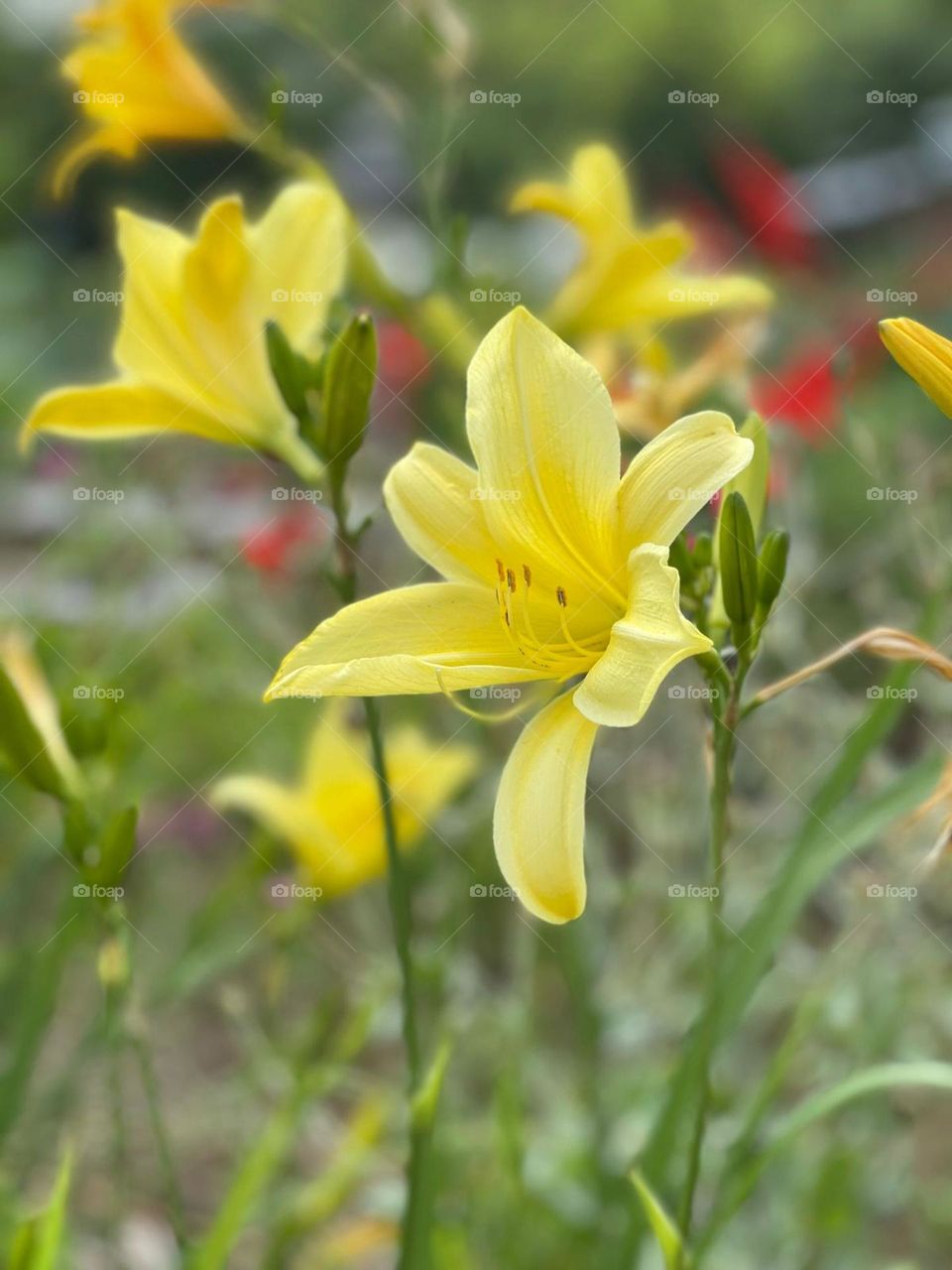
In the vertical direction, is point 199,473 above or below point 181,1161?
above

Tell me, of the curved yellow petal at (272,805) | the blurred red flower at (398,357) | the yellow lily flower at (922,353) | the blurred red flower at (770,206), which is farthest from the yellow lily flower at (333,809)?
the blurred red flower at (770,206)

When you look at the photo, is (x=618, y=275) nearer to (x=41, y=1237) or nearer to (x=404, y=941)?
(x=404, y=941)

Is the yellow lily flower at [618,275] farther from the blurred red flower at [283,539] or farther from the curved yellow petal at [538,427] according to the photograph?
the blurred red flower at [283,539]

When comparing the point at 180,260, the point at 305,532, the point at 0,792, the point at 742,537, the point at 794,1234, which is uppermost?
the point at 180,260

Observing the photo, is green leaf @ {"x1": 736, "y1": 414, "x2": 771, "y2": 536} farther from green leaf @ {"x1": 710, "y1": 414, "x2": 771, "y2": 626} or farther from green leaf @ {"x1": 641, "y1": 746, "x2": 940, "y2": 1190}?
green leaf @ {"x1": 641, "y1": 746, "x2": 940, "y2": 1190}

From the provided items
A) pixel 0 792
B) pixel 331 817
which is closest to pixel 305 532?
pixel 0 792

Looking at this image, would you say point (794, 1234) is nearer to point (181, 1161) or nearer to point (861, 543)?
point (181, 1161)
